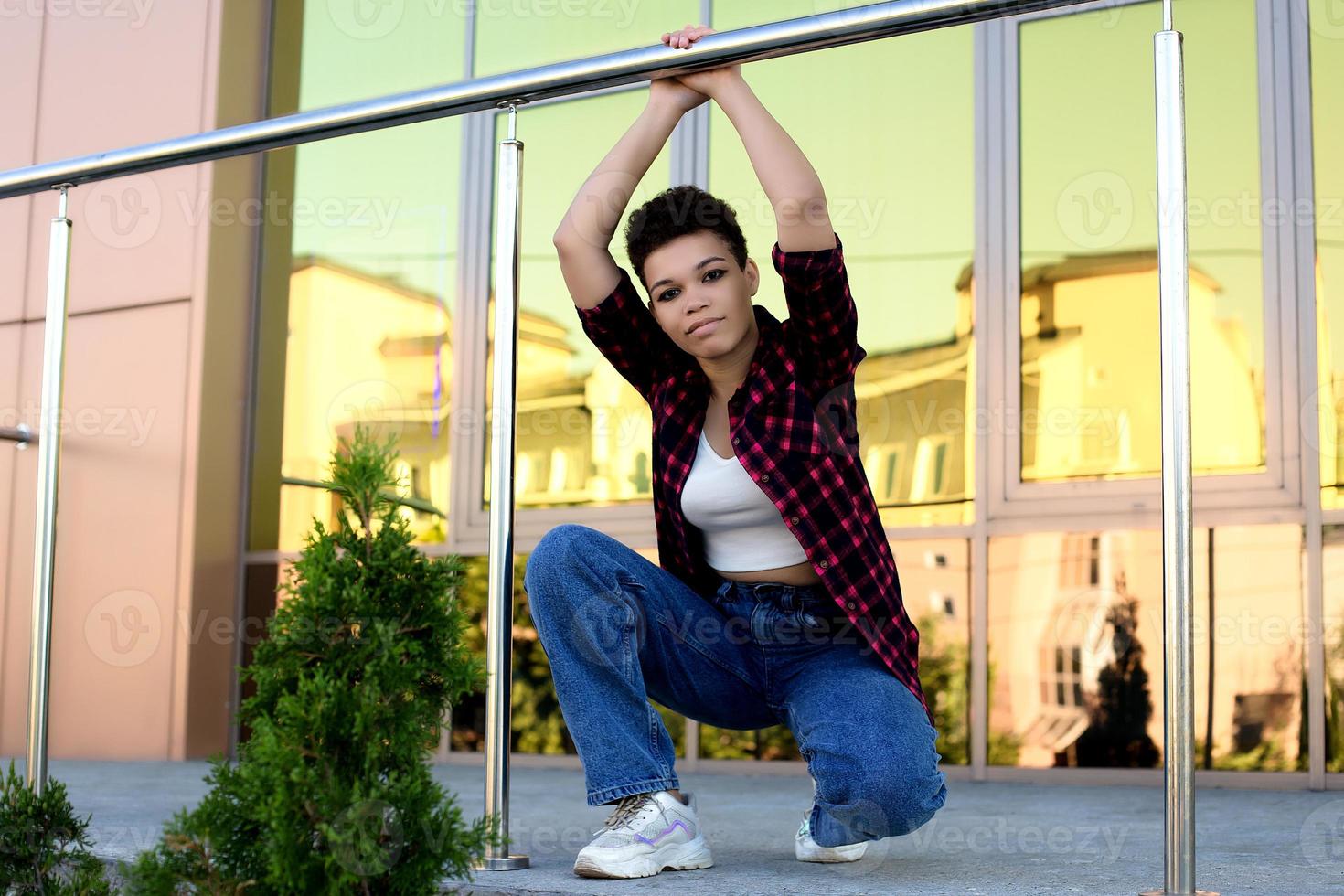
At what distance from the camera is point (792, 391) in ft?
6.04

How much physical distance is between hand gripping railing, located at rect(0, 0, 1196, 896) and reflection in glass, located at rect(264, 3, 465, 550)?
234 centimetres

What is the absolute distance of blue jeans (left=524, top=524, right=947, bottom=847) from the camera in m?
1.72

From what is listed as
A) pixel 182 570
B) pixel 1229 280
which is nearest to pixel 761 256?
pixel 1229 280

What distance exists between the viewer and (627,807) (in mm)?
1708

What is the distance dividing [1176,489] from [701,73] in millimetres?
803

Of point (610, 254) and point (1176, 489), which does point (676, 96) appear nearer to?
point (610, 254)

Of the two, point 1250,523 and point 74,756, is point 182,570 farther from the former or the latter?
point 1250,523

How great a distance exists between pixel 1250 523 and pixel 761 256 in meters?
1.60

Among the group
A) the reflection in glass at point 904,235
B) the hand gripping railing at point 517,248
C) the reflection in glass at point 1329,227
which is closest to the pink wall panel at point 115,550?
the reflection in glass at point 904,235

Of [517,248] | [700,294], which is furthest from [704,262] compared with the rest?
[517,248]

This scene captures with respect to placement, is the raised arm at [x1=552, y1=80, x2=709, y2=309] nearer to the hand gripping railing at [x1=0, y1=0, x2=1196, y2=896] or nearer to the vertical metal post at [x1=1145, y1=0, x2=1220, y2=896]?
the hand gripping railing at [x1=0, y1=0, x2=1196, y2=896]

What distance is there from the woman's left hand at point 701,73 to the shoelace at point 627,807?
Result: 0.90 m

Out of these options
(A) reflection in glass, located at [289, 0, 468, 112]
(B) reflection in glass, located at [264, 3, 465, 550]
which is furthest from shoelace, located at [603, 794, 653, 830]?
(A) reflection in glass, located at [289, 0, 468, 112]

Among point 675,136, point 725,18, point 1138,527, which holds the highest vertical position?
point 725,18
